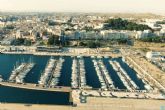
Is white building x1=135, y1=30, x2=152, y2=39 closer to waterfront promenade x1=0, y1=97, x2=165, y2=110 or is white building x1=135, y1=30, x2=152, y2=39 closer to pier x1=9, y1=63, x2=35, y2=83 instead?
pier x1=9, y1=63, x2=35, y2=83

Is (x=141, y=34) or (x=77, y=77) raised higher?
(x=141, y=34)

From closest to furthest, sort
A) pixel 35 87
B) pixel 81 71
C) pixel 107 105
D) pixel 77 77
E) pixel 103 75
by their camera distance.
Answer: pixel 107 105 → pixel 35 87 → pixel 77 77 → pixel 103 75 → pixel 81 71

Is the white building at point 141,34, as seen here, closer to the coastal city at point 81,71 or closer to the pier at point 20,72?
the coastal city at point 81,71

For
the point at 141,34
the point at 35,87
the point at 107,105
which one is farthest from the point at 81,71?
the point at 141,34

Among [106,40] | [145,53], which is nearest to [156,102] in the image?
[145,53]

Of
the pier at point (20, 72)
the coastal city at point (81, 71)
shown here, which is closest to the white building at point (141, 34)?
the coastal city at point (81, 71)

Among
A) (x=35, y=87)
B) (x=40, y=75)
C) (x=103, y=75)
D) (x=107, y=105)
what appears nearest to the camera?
(x=107, y=105)

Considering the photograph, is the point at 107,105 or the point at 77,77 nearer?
the point at 107,105

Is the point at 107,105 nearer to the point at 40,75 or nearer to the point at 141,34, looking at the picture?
the point at 40,75
